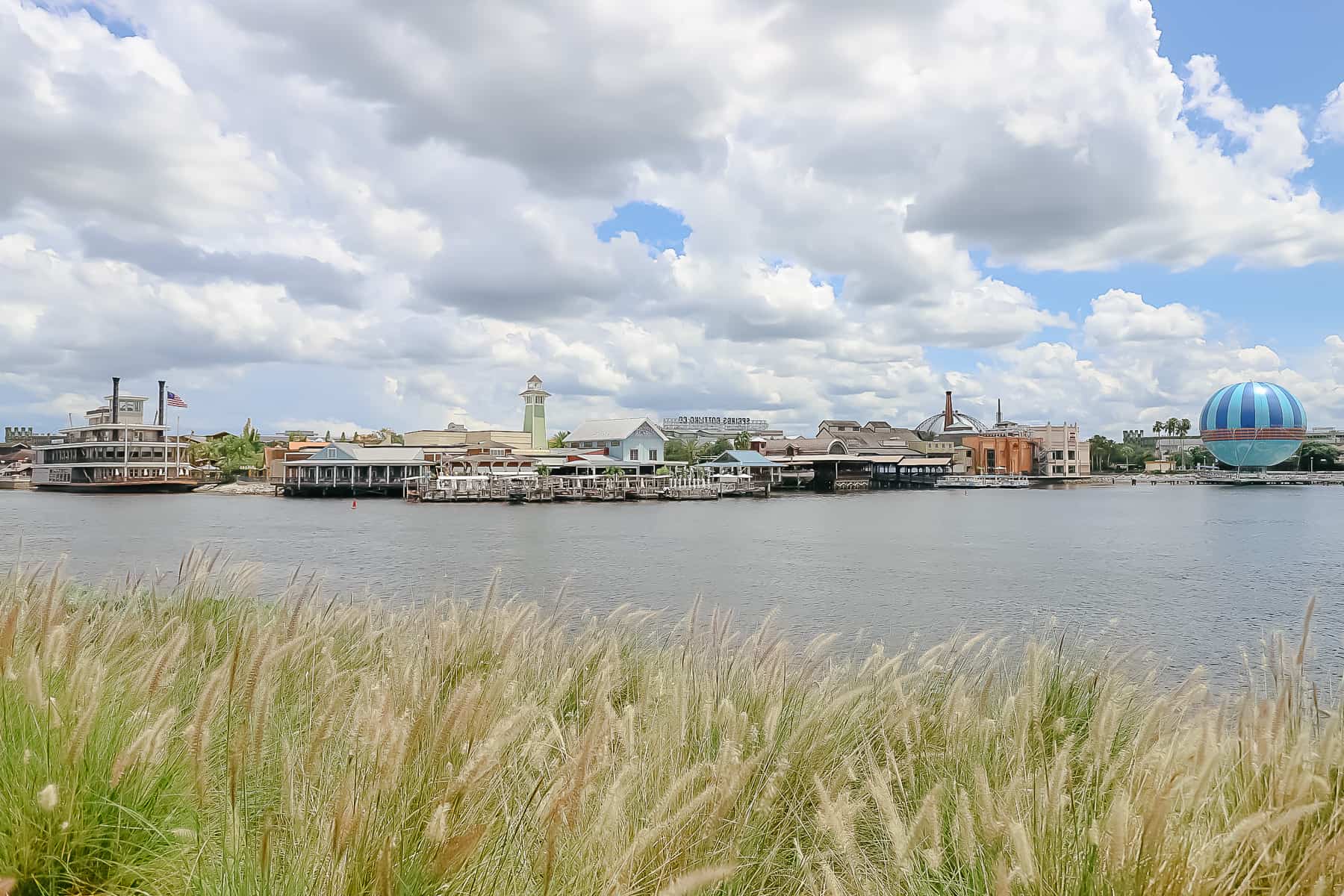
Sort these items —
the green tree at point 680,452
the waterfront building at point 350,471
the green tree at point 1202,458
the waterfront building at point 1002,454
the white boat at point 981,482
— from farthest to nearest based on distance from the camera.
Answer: the green tree at point 1202,458
the waterfront building at point 1002,454
the green tree at point 680,452
the white boat at point 981,482
the waterfront building at point 350,471

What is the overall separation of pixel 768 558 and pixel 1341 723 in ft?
92.5

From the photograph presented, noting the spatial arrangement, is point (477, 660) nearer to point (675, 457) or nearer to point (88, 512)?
point (88, 512)

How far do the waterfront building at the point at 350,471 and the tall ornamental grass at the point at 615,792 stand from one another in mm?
79505

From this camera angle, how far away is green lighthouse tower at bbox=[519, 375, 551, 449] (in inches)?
3654

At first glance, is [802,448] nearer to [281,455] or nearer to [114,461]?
[281,455]

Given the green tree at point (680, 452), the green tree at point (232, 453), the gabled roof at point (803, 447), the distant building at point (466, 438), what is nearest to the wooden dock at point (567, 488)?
the distant building at point (466, 438)

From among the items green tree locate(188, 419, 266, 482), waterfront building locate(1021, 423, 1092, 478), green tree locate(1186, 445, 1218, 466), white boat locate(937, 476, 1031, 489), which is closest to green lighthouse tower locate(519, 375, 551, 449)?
green tree locate(188, 419, 266, 482)

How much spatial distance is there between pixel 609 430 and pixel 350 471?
26.8 m

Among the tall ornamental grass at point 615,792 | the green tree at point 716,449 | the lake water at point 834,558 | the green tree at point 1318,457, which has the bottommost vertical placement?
the lake water at point 834,558

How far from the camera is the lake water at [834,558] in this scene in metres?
18.4

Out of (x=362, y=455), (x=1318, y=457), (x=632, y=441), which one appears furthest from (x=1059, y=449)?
(x=362, y=455)

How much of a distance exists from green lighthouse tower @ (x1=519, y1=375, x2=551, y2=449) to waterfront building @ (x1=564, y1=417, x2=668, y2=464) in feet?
21.7

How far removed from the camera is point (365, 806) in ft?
6.91

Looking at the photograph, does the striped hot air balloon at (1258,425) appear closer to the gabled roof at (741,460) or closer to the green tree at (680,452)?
the gabled roof at (741,460)
